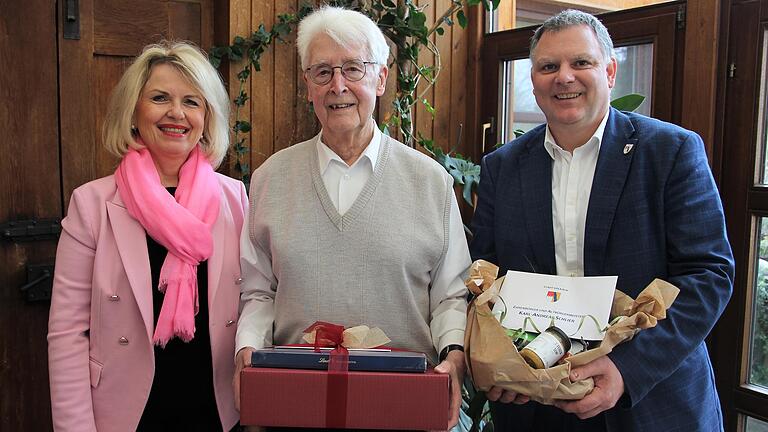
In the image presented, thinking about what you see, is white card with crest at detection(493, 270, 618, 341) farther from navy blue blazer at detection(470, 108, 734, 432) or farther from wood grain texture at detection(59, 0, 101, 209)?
wood grain texture at detection(59, 0, 101, 209)

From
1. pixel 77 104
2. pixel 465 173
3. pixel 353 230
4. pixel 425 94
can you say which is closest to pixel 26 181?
pixel 77 104

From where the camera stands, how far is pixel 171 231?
1.69 m

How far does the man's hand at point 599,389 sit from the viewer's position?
1.41 meters

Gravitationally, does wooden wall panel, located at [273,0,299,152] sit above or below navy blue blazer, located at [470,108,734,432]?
above

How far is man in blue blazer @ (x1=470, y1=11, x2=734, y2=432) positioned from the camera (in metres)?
1.47

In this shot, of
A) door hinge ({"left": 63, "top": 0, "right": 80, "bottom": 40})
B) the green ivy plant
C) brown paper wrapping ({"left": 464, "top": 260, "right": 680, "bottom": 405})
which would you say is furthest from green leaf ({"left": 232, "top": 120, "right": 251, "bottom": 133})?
brown paper wrapping ({"left": 464, "top": 260, "right": 680, "bottom": 405})

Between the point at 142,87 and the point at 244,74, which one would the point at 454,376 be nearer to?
the point at 142,87

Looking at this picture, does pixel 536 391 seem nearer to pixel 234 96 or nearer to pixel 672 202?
pixel 672 202

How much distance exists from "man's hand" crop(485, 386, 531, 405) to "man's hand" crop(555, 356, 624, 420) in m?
0.08

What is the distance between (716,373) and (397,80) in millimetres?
1718

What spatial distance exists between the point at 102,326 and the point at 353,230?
0.64 meters

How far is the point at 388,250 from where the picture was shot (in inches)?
64.2

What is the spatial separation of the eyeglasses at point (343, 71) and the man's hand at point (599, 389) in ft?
2.67

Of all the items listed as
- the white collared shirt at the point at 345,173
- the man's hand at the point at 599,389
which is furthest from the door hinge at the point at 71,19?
the man's hand at the point at 599,389
